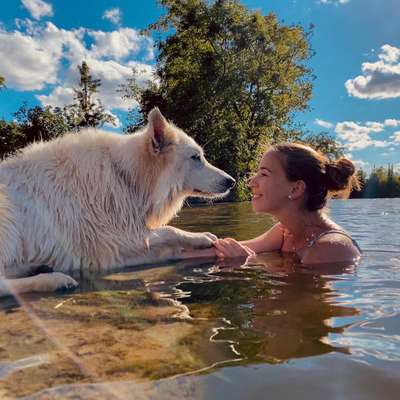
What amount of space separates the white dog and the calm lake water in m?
0.81

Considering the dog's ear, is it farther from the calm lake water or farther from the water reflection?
the calm lake water

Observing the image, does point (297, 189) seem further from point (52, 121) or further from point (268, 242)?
point (52, 121)

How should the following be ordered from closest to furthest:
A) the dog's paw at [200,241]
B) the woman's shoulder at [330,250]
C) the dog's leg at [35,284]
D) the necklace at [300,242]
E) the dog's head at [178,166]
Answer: the dog's leg at [35,284]
the woman's shoulder at [330,250]
the necklace at [300,242]
the dog's head at [178,166]
the dog's paw at [200,241]

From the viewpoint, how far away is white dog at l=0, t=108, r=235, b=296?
4.18 metres

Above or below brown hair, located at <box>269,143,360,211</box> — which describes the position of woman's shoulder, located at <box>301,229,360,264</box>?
below

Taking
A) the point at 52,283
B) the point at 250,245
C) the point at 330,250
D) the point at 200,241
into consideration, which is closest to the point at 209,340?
the point at 52,283

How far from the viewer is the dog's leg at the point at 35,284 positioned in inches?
133

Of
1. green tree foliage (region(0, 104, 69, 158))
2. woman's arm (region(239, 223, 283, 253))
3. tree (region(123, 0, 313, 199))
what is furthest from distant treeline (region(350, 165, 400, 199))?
woman's arm (region(239, 223, 283, 253))

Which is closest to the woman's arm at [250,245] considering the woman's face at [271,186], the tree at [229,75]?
the woman's face at [271,186]

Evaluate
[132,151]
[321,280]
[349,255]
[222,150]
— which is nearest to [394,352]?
[321,280]

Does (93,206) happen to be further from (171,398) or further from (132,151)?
(171,398)

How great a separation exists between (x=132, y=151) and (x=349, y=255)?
253 centimetres

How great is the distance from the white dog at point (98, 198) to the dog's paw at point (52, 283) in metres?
0.48

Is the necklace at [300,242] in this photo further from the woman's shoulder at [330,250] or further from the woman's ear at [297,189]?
the woman's ear at [297,189]
